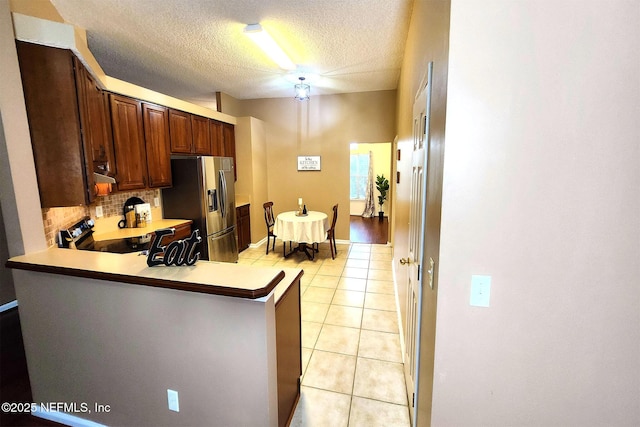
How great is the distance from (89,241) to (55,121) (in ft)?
3.88

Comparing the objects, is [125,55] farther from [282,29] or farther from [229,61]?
[282,29]

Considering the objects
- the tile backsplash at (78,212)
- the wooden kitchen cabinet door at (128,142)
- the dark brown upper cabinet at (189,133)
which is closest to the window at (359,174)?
the dark brown upper cabinet at (189,133)

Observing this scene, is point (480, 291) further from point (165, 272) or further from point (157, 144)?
point (157, 144)

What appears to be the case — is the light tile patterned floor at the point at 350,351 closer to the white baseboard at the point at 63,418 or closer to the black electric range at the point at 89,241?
the white baseboard at the point at 63,418

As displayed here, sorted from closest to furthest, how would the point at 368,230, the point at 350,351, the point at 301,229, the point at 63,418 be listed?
the point at 63,418 → the point at 350,351 → the point at 301,229 → the point at 368,230

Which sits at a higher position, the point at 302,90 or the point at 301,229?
the point at 302,90

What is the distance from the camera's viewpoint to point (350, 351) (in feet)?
7.84

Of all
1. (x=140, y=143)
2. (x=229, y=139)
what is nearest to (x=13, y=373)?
(x=140, y=143)

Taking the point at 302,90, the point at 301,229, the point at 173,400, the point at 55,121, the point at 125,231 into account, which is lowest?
the point at 173,400

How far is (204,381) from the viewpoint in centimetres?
140

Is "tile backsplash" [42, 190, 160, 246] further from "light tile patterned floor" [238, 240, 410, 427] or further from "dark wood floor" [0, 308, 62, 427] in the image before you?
"light tile patterned floor" [238, 240, 410, 427]

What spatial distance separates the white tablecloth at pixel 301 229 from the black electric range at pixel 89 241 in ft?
6.88

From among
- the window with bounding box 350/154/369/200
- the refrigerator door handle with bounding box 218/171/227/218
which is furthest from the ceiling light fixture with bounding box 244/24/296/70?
the window with bounding box 350/154/369/200

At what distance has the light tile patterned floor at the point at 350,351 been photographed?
1800 mm
